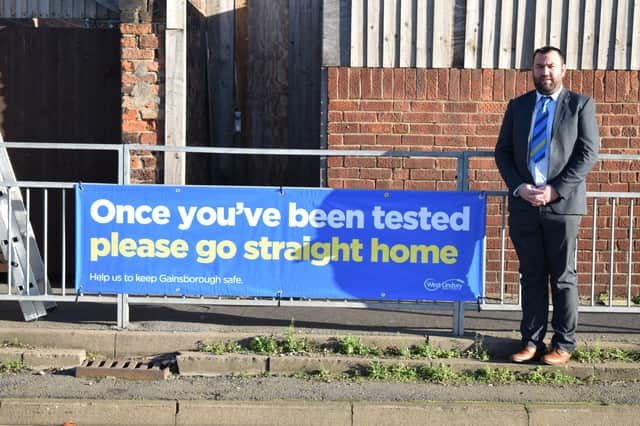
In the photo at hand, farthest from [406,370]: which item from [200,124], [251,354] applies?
[200,124]

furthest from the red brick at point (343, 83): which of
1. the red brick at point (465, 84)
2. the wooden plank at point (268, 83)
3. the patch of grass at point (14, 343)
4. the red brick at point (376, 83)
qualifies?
the patch of grass at point (14, 343)

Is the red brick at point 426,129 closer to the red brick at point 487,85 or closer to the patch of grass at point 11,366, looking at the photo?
the red brick at point 487,85

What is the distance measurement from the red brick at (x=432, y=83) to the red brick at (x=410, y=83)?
13 centimetres

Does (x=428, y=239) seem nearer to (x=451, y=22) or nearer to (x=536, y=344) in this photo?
(x=536, y=344)

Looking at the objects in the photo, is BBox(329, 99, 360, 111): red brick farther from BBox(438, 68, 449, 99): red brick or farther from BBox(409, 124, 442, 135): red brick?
BBox(438, 68, 449, 99): red brick

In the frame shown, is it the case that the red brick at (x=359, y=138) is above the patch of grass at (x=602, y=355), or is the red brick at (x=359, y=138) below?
above

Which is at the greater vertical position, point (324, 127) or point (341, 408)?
point (324, 127)

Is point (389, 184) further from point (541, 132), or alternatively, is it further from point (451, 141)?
point (541, 132)

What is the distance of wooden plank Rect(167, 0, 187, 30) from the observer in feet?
26.7

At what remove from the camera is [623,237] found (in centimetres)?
822

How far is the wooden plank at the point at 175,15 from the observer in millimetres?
8148

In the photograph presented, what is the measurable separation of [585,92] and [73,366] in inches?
199

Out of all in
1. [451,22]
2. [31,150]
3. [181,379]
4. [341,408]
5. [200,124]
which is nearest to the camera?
[341,408]

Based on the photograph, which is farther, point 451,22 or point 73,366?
point 451,22
